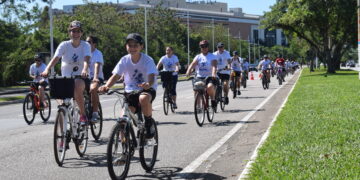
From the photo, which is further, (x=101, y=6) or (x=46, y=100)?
(x=101, y=6)

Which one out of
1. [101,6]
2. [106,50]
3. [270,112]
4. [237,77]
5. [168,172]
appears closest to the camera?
[168,172]

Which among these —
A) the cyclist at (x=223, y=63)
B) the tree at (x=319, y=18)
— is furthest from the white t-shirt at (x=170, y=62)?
the tree at (x=319, y=18)

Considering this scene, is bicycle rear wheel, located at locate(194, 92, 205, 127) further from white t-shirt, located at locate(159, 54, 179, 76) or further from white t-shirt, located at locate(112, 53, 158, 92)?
white t-shirt, located at locate(112, 53, 158, 92)

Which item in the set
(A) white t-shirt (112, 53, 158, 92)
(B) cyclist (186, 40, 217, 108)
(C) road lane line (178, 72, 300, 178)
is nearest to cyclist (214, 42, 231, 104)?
(B) cyclist (186, 40, 217, 108)

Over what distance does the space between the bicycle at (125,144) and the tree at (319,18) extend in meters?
45.0

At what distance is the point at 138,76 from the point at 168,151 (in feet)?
6.53

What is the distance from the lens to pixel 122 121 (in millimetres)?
6082

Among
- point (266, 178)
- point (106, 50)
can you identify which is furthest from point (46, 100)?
point (106, 50)

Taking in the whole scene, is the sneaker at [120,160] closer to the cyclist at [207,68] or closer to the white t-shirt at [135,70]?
the white t-shirt at [135,70]

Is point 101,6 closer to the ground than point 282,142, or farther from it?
farther from it

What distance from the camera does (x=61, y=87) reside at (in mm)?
7305

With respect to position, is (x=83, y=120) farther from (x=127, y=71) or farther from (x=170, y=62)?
(x=170, y=62)

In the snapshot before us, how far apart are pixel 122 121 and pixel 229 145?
3288 millimetres

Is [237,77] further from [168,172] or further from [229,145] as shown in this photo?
[168,172]
